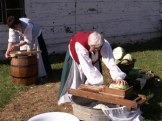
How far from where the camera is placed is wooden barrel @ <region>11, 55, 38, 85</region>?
7973mm

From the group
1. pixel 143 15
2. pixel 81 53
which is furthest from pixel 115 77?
pixel 143 15

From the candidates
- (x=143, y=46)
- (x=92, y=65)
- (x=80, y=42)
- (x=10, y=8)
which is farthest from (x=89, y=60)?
(x=143, y=46)

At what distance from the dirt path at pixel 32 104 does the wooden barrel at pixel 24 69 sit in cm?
25

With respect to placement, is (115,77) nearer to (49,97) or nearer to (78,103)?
(78,103)

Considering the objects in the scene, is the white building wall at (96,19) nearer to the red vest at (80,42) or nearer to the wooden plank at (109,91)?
the red vest at (80,42)

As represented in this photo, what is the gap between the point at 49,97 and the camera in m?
7.57

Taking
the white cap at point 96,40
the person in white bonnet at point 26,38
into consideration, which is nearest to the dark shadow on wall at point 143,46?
the person in white bonnet at point 26,38

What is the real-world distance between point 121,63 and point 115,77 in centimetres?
206

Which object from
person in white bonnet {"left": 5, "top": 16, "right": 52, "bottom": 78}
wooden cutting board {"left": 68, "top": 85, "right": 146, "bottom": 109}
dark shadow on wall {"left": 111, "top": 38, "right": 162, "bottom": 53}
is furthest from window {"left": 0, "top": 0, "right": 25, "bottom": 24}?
wooden cutting board {"left": 68, "top": 85, "right": 146, "bottom": 109}

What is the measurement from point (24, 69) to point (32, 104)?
3.60ft

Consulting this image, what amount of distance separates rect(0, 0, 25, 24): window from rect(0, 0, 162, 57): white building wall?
212mm

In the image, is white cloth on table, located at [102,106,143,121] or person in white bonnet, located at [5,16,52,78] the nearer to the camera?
white cloth on table, located at [102,106,143,121]

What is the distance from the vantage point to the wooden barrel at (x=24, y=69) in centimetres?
797

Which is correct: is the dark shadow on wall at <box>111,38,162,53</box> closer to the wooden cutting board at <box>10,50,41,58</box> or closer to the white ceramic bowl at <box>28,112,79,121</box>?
the wooden cutting board at <box>10,50,41,58</box>
